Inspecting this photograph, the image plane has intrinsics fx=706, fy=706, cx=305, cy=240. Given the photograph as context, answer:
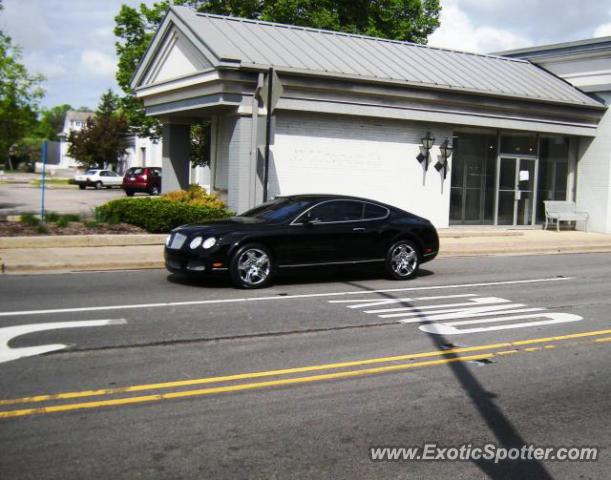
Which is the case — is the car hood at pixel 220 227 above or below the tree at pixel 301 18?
below

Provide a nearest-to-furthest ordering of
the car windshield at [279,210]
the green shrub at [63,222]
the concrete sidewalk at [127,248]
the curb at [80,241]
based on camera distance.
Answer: the car windshield at [279,210] < the concrete sidewalk at [127,248] < the curb at [80,241] < the green shrub at [63,222]

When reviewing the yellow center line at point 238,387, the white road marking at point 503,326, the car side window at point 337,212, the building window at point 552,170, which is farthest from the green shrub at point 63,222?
the building window at point 552,170

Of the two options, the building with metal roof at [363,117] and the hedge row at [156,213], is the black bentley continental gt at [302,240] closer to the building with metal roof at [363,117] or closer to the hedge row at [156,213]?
the building with metal roof at [363,117]

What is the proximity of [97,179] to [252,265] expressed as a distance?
4125cm

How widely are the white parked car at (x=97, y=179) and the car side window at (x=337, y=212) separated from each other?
40349mm

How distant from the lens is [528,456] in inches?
189

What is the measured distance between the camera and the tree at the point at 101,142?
60.9 metres

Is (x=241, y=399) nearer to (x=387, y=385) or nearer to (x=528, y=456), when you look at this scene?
(x=387, y=385)

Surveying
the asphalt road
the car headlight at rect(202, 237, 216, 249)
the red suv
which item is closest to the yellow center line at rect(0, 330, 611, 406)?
the asphalt road

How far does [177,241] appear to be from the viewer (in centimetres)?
1109

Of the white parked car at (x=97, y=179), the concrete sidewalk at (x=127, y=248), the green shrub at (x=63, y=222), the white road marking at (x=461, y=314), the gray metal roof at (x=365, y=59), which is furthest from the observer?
the white parked car at (x=97, y=179)

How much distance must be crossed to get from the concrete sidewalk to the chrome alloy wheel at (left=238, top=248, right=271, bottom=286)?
322 centimetres

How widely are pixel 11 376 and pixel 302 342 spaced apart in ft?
9.85

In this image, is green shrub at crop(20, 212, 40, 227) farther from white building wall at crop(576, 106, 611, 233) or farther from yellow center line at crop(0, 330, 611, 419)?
white building wall at crop(576, 106, 611, 233)
